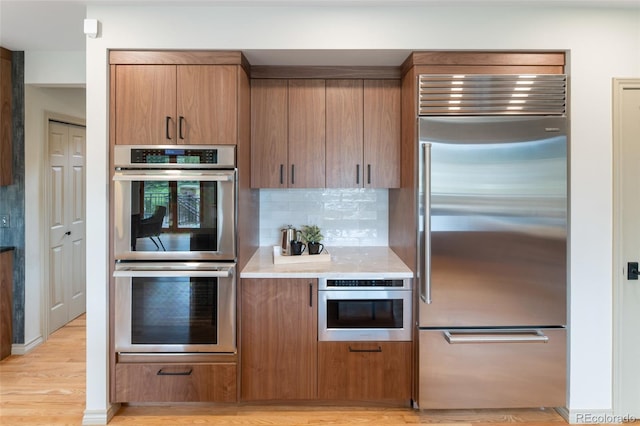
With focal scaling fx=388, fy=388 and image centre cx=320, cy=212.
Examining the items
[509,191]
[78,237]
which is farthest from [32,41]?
[509,191]

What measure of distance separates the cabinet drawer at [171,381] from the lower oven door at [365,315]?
65 centimetres

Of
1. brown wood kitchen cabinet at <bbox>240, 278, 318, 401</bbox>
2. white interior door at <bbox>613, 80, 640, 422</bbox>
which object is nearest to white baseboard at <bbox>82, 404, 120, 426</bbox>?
brown wood kitchen cabinet at <bbox>240, 278, 318, 401</bbox>

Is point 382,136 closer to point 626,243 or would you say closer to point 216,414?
point 626,243

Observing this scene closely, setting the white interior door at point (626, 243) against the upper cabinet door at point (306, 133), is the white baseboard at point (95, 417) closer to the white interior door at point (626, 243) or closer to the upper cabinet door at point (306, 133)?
the upper cabinet door at point (306, 133)

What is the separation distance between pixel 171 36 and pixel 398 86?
152 centimetres

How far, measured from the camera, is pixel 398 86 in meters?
2.76

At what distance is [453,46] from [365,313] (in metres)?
1.71

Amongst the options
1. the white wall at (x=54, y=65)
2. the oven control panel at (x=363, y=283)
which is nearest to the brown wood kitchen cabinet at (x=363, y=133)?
the oven control panel at (x=363, y=283)

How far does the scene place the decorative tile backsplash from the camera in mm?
3162

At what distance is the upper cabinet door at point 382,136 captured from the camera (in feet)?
9.05

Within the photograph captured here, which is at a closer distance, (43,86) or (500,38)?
(500,38)

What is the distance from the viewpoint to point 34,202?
336 cm

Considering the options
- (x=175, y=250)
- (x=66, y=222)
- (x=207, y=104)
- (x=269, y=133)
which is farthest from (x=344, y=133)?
(x=66, y=222)

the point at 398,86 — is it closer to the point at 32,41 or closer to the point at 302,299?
the point at 302,299
